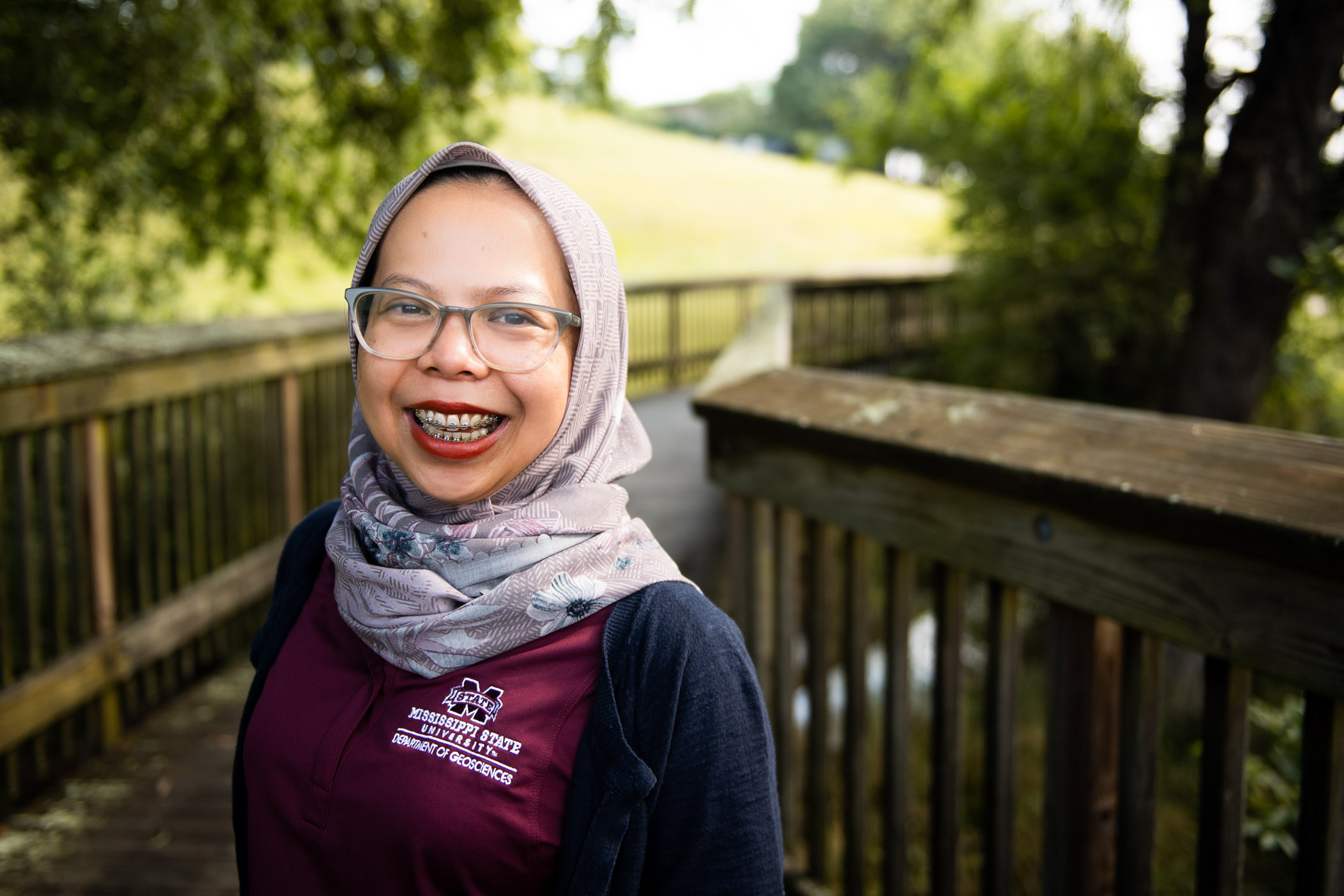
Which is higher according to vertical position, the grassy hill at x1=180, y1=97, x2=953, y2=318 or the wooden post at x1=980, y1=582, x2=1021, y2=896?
the grassy hill at x1=180, y1=97, x2=953, y2=318

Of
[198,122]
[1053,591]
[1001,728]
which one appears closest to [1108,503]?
[1053,591]

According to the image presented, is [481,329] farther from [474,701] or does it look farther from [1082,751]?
[1082,751]

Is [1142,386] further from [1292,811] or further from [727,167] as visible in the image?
[727,167]

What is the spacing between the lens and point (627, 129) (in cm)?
4678

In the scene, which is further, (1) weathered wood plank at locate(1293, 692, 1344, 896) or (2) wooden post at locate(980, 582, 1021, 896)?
(2) wooden post at locate(980, 582, 1021, 896)

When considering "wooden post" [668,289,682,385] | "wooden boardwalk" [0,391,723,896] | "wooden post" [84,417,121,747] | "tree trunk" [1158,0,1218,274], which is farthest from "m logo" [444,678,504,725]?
"wooden post" [668,289,682,385]

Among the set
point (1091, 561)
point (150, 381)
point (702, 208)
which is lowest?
point (1091, 561)

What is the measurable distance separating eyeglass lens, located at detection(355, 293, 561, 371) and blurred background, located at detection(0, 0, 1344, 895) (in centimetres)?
160

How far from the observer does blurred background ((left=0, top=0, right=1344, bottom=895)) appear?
3.42 metres

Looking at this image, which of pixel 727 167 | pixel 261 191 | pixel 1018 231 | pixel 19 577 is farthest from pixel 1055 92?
pixel 727 167

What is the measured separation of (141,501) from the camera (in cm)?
355

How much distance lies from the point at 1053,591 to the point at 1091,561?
93mm

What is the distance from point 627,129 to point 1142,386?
42.2m

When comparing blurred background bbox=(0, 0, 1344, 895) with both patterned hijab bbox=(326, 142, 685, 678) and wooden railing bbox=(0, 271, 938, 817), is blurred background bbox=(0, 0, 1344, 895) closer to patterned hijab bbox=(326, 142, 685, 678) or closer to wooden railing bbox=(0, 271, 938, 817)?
wooden railing bbox=(0, 271, 938, 817)
